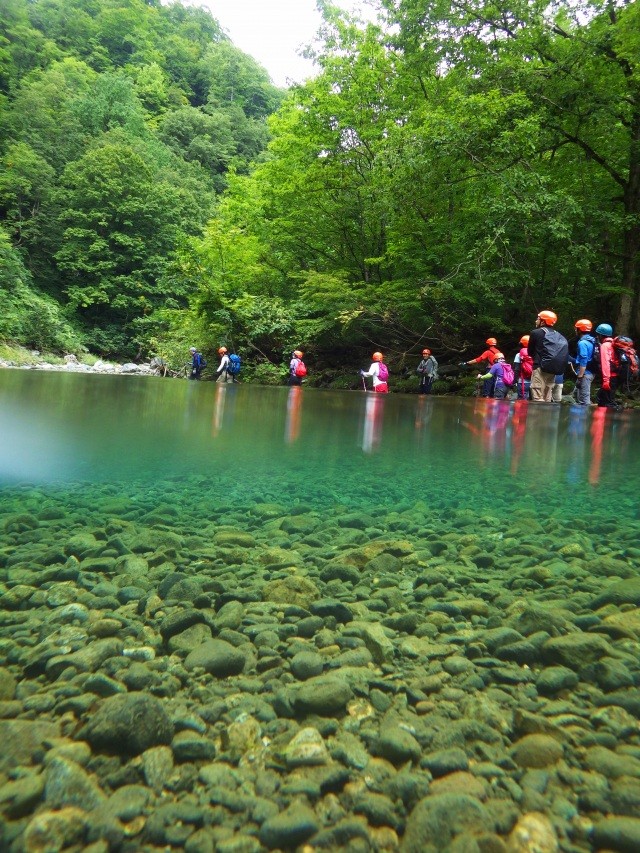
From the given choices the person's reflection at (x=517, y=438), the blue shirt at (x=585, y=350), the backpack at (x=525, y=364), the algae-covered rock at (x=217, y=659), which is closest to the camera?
the algae-covered rock at (x=217, y=659)

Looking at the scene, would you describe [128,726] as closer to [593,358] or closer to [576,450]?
[576,450]

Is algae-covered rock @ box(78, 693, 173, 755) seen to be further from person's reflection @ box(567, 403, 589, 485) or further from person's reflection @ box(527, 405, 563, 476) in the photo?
person's reflection @ box(527, 405, 563, 476)

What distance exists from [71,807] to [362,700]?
0.53 m

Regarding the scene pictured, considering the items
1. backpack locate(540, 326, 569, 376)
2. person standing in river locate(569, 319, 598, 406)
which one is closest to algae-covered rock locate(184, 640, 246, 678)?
backpack locate(540, 326, 569, 376)

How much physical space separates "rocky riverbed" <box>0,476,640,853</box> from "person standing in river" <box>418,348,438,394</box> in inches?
699

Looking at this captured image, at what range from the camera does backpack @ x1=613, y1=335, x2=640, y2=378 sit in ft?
48.9

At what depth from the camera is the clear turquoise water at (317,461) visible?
303cm

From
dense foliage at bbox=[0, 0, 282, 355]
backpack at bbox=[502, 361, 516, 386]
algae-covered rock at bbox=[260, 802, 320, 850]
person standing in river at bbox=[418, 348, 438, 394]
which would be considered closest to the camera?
algae-covered rock at bbox=[260, 802, 320, 850]

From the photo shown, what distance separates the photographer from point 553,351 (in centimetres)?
1252

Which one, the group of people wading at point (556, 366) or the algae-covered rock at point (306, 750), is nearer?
the algae-covered rock at point (306, 750)

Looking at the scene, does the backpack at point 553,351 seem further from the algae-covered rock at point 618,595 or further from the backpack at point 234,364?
the backpack at point 234,364

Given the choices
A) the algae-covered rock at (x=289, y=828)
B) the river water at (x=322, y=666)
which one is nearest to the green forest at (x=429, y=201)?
the river water at (x=322, y=666)

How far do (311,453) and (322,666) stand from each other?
135 inches

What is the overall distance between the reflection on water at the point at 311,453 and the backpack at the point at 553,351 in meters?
4.75
